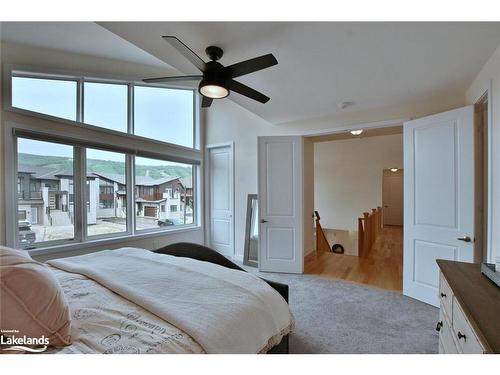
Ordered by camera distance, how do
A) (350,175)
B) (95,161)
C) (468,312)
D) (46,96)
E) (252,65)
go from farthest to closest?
(350,175) < (95,161) < (46,96) < (252,65) < (468,312)

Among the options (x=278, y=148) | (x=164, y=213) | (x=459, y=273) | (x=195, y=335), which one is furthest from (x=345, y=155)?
(x=195, y=335)

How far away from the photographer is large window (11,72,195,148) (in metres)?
3.02

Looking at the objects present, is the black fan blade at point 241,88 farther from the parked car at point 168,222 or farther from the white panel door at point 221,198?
the parked car at point 168,222

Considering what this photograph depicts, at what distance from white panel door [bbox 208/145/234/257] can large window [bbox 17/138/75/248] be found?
7.81ft

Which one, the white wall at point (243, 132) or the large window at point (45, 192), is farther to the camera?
the white wall at point (243, 132)

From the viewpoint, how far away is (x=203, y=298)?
52.1 inches

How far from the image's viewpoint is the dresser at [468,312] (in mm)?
867

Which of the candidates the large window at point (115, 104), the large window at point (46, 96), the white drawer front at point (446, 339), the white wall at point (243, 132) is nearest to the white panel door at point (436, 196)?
the white wall at point (243, 132)

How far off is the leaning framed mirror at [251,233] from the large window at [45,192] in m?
2.61

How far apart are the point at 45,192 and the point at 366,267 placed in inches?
185

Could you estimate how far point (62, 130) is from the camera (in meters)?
3.15

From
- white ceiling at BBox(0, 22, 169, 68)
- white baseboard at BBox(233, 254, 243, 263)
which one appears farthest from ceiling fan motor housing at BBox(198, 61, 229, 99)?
white baseboard at BBox(233, 254, 243, 263)

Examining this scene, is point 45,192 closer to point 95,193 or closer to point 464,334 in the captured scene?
point 95,193


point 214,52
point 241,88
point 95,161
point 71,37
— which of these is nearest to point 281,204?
point 241,88
